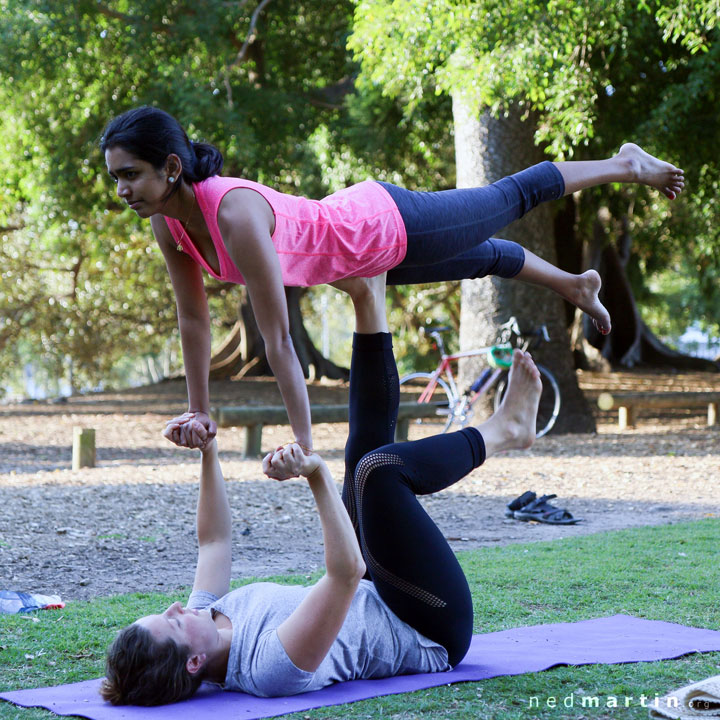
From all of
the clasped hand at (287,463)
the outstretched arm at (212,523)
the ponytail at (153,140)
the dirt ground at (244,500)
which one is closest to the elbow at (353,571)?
the clasped hand at (287,463)

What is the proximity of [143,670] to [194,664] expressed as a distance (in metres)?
0.13

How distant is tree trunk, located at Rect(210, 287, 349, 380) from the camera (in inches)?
685

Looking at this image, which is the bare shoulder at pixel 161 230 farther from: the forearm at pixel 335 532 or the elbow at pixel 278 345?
the forearm at pixel 335 532

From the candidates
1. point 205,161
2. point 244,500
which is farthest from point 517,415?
point 244,500

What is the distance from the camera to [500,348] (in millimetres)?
9422

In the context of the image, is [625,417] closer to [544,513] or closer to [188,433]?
[544,513]

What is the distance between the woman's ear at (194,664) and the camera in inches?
96.0

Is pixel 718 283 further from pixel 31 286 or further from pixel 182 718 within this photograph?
pixel 182 718

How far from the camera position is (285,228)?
280 centimetres

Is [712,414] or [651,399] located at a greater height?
[651,399]

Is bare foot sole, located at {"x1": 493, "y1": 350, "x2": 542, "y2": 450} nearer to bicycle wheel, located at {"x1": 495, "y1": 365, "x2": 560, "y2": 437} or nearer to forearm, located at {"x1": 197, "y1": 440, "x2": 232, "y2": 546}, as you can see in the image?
forearm, located at {"x1": 197, "y1": 440, "x2": 232, "y2": 546}

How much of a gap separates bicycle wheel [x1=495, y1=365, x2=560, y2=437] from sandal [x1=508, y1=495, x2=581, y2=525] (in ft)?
11.8

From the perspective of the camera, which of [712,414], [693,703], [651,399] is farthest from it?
[712,414]

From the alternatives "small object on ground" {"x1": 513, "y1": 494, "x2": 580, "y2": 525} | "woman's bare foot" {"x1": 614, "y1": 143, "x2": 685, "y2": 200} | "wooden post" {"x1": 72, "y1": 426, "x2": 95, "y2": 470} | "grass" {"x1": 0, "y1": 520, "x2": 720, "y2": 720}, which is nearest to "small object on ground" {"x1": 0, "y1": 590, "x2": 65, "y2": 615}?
"grass" {"x1": 0, "y1": 520, "x2": 720, "y2": 720}
